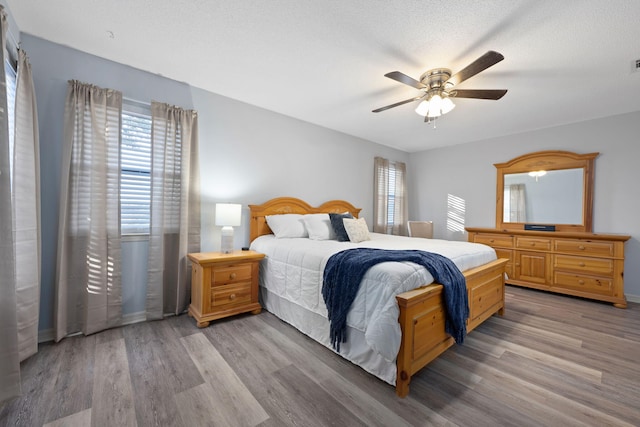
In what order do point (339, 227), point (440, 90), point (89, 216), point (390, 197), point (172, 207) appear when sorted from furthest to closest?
point (390, 197) → point (339, 227) → point (172, 207) → point (440, 90) → point (89, 216)

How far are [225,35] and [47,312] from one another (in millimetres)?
2817

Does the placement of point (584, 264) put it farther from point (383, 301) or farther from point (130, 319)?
point (130, 319)

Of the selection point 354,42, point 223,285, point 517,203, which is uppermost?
point 354,42

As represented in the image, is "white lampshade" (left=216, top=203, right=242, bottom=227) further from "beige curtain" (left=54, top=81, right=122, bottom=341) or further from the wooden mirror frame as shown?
the wooden mirror frame

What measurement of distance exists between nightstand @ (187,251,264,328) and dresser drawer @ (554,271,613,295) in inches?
166

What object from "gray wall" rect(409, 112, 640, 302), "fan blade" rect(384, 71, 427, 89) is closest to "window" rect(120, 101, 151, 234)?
"fan blade" rect(384, 71, 427, 89)

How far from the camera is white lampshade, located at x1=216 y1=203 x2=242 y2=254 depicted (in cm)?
285

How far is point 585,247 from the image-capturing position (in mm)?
3604

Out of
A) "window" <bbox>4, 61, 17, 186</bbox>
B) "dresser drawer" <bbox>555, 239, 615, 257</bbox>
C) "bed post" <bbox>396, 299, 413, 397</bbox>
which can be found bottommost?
"bed post" <bbox>396, 299, 413, 397</bbox>

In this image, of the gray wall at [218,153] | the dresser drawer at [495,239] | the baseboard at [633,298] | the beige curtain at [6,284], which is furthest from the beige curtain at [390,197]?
the beige curtain at [6,284]

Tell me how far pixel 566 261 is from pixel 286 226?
401 centimetres

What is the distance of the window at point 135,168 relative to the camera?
264 cm

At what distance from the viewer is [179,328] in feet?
8.35

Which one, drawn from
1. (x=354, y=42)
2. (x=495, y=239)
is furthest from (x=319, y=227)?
(x=495, y=239)
